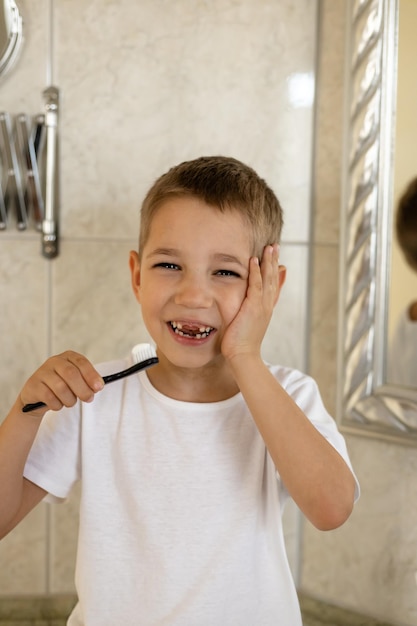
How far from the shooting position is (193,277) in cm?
92

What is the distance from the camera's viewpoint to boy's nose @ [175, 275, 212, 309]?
0.91m

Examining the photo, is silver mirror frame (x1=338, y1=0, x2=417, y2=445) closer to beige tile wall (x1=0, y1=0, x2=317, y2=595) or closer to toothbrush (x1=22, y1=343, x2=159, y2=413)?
beige tile wall (x1=0, y1=0, x2=317, y2=595)

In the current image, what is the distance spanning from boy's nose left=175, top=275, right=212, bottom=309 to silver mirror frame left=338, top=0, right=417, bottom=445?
0.37 metres

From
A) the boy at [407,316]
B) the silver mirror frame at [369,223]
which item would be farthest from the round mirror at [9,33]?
the boy at [407,316]

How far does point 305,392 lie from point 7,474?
15.0 inches

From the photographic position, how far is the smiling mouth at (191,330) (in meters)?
0.94

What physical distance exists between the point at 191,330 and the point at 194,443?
0.15 m

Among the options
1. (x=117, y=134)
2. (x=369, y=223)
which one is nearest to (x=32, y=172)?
(x=117, y=134)

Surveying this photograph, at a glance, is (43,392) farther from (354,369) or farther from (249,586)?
(354,369)

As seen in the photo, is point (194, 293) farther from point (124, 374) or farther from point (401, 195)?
point (401, 195)

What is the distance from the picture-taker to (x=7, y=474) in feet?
3.03

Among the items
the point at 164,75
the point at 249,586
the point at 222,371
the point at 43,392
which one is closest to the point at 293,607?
the point at 249,586

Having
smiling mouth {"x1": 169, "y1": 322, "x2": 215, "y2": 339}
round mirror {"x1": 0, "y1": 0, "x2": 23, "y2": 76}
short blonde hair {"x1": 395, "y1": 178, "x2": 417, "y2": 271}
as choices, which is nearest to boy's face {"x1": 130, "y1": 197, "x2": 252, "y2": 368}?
smiling mouth {"x1": 169, "y1": 322, "x2": 215, "y2": 339}

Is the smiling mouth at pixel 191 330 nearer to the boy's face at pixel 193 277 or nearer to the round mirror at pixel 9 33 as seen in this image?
the boy's face at pixel 193 277
